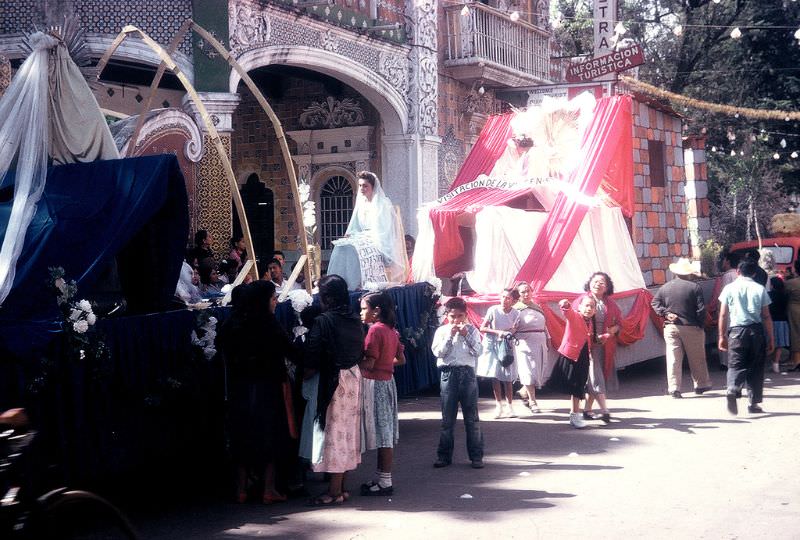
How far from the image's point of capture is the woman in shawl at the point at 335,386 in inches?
289

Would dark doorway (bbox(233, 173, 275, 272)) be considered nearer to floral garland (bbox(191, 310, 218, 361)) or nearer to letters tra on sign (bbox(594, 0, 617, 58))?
letters tra on sign (bbox(594, 0, 617, 58))

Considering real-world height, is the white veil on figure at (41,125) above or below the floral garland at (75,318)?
above

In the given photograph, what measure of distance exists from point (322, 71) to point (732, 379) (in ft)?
30.7

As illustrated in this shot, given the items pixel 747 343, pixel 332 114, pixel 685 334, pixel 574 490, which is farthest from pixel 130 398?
pixel 332 114

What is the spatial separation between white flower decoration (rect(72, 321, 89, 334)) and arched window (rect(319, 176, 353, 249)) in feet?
43.0

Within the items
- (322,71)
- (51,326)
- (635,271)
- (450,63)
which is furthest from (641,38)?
(51,326)

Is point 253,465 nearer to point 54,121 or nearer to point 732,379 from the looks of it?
point 54,121

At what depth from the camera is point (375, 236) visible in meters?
12.2

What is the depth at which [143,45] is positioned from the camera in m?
13.7

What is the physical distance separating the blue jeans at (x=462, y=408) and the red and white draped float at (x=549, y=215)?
A: 4050mm

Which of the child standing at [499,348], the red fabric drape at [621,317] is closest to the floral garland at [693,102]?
the red fabric drape at [621,317]

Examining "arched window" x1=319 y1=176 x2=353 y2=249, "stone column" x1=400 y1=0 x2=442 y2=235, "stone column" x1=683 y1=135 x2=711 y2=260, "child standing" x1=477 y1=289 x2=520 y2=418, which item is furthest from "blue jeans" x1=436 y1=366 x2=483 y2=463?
"arched window" x1=319 y1=176 x2=353 y2=249

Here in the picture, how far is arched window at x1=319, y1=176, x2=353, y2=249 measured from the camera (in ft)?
64.6

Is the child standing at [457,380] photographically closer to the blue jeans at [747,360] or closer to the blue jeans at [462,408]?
the blue jeans at [462,408]
